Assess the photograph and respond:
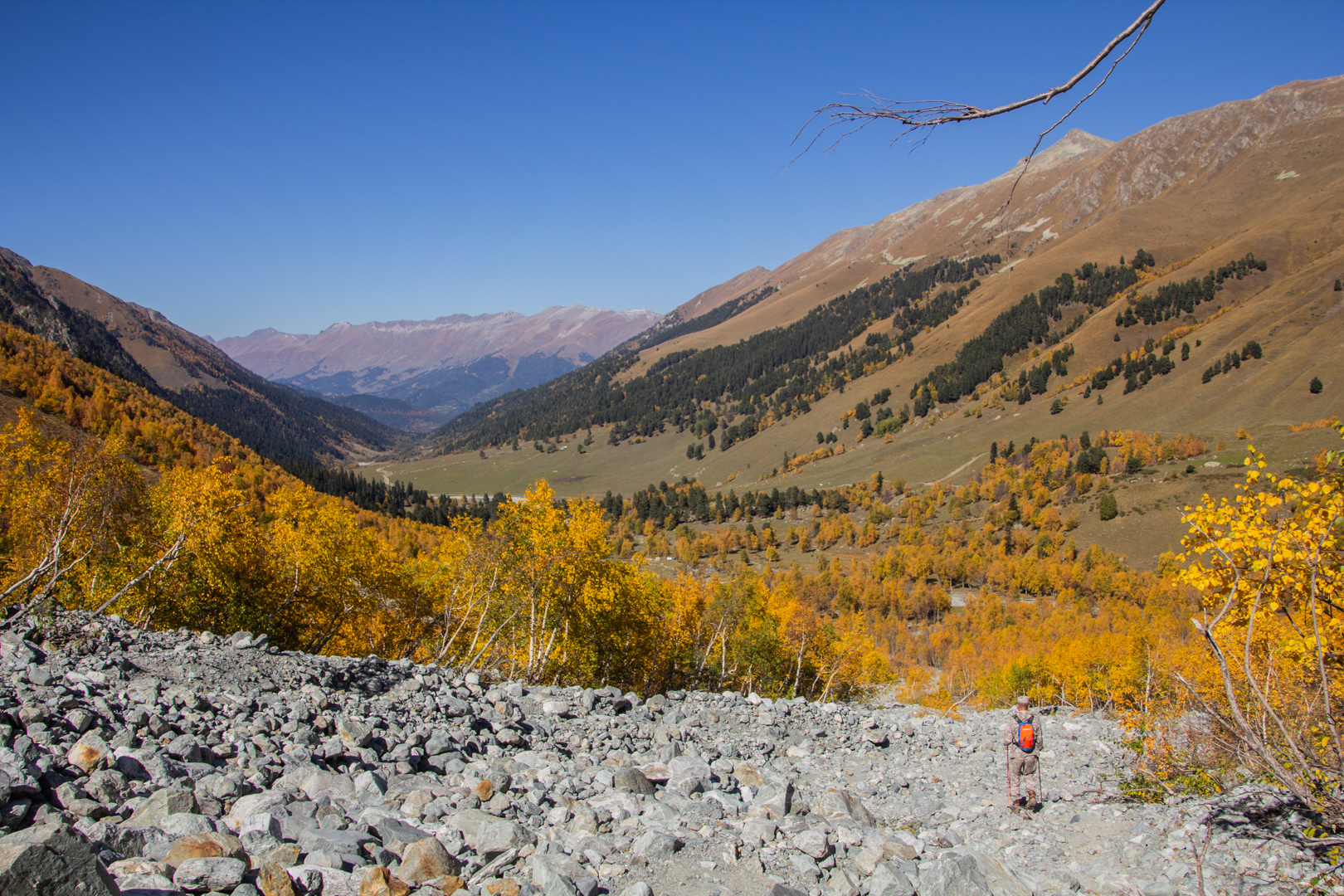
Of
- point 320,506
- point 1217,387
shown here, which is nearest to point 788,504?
point 1217,387

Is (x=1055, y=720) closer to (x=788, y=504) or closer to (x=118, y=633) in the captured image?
(x=118, y=633)

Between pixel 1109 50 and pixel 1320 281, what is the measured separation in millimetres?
238309

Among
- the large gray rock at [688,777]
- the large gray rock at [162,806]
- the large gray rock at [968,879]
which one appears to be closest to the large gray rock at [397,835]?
the large gray rock at [162,806]

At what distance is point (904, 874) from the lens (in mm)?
8391

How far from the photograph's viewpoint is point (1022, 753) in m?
12.5

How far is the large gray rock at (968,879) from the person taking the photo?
7934mm

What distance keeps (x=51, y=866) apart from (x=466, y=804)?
18.0 ft

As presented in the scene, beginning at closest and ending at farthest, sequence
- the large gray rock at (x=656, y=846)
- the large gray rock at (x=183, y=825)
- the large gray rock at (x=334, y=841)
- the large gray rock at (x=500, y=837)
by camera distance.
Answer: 1. the large gray rock at (x=183, y=825)
2. the large gray rock at (x=334, y=841)
3. the large gray rock at (x=500, y=837)
4. the large gray rock at (x=656, y=846)

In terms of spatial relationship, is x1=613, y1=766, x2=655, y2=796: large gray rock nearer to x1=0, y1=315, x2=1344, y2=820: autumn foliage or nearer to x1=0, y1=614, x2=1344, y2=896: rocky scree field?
x1=0, y1=614, x2=1344, y2=896: rocky scree field

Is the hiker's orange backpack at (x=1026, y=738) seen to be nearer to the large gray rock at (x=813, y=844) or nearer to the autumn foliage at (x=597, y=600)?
the autumn foliage at (x=597, y=600)

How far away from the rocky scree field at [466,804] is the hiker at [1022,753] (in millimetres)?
381

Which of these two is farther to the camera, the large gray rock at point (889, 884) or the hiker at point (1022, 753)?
the hiker at point (1022, 753)

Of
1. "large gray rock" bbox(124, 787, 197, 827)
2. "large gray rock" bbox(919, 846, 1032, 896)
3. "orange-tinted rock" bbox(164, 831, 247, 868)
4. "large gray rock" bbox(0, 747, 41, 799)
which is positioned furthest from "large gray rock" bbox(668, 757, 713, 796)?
"large gray rock" bbox(0, 747, 41, 799)

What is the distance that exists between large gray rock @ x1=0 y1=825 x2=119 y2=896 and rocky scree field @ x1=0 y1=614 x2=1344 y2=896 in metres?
0.01
